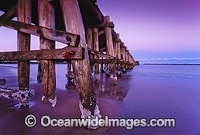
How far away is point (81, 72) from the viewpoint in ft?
4.65

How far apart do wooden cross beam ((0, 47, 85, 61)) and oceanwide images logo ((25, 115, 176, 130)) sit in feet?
2.87

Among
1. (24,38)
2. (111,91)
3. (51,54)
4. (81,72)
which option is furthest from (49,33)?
(111,91)

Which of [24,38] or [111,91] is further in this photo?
[111,91]

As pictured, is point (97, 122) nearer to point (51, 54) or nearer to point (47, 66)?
point (51, 54)

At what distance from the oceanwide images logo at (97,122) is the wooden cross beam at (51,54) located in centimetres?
87

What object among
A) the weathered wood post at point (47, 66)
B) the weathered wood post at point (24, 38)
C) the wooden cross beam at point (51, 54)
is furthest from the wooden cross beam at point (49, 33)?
the weathered wood post at point (24, 38)

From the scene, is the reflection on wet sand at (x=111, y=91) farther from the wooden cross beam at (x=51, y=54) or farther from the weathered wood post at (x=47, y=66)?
the wooden cross beam at (x=51, y=54)

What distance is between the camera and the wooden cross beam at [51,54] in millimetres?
1315

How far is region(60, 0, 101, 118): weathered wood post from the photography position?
1423 mm

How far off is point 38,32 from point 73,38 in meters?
0.57

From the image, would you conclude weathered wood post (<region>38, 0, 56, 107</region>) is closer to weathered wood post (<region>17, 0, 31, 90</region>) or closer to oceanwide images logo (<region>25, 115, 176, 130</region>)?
oceanwide images logo (<region>25, 115, 176, 130</region>)

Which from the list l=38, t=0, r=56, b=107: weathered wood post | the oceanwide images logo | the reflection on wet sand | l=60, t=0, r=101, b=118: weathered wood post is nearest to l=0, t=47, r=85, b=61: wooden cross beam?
l=60, t=0, r=101, b=118: weathered wood post

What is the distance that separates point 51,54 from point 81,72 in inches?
19.2

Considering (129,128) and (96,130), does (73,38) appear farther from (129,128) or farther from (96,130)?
(129,128)
